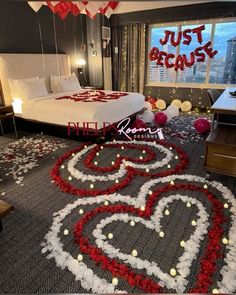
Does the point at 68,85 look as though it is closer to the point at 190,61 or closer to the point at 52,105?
the point at 52,105

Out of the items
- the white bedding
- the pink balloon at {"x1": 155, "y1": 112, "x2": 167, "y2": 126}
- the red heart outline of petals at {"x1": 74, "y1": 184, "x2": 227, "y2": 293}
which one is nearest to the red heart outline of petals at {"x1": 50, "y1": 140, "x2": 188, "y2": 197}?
the red heart outline of petals at {"x1": 74, "y1": 184, "x2": 227, "y2": 293}

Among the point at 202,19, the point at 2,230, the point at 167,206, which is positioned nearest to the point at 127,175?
the point at 167,206

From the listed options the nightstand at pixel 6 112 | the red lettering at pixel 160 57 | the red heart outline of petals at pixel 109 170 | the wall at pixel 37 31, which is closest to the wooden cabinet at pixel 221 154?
the red heart outline of petals at pixel 109 170

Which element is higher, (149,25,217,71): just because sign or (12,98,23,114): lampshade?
(149,25,217,71): just because sign

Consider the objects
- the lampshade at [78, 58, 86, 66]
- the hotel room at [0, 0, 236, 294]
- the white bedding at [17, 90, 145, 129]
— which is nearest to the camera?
the hotel room at [0, 0, 236, 294]

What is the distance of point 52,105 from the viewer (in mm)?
3869

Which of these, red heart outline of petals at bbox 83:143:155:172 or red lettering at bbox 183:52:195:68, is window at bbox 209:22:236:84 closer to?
red lettering at bbox 183:52:195:68

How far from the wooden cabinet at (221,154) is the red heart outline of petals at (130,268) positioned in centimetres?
32

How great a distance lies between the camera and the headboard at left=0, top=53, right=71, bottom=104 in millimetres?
4238

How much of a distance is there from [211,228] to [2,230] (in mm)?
1721

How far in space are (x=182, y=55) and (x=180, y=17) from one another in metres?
0.82

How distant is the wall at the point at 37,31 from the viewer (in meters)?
4.27

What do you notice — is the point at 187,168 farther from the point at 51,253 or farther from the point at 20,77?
the point at 20,77

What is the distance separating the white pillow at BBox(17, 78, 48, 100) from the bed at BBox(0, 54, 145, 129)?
12cm
